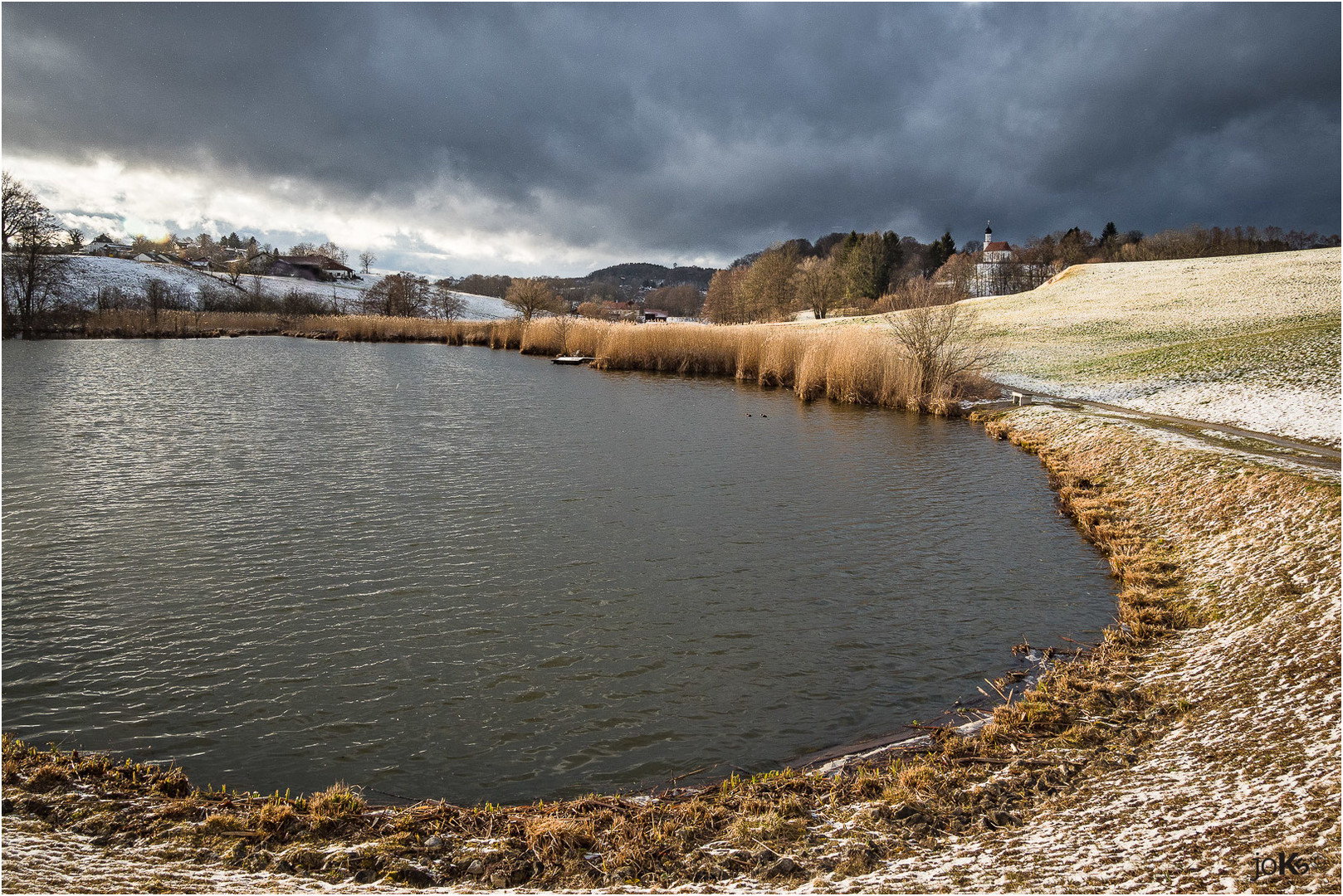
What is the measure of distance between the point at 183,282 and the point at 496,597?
88.7 metres

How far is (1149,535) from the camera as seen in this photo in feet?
28.9

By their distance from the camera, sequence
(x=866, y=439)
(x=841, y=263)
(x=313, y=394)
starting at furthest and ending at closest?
(x=841, y=263), (x=313, y=394), (x=866, y=439)

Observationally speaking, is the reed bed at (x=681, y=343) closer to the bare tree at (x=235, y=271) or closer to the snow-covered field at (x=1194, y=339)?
the snow-covered field at (x=1194, y=339)

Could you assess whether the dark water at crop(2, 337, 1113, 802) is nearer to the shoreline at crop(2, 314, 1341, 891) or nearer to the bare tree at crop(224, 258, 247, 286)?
the shoreline at crop(2, 314, 1341, 891)

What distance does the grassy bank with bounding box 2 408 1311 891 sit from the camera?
3.34 meters

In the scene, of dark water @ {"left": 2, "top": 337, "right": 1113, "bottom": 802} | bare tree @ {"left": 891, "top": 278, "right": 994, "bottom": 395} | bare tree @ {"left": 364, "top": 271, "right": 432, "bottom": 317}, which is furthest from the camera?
bare tree @ {"left": 364, "top": 271, "right": 432, "bottom": 317}

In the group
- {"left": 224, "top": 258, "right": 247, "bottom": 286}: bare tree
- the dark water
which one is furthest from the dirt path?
{"left": 224, "top": 258, "right": 247, "bottom": 286}: bare tree

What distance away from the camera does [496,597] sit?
692 centimetres

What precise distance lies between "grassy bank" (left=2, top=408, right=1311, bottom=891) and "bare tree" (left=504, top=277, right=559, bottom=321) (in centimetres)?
4575

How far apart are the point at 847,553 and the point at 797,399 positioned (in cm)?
1431

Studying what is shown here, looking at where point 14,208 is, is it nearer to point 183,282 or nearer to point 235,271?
point 183,282

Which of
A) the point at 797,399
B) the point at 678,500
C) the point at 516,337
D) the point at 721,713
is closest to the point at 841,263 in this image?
the point at 516,337

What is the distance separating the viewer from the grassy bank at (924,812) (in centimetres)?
334

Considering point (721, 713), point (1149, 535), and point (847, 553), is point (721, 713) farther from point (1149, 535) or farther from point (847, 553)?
point (1149, 535)
